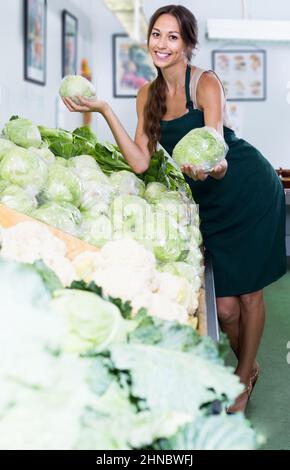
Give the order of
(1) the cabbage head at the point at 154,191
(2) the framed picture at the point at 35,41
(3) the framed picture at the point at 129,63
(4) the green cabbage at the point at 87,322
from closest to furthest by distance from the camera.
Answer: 1. (4) the green cabbage at the point at 87,322
2. (1) the cabbage head at the point at 154,191
3. (2) the framed picture at the point at 35,41
4. (3) the framed picture at the point at 129,63

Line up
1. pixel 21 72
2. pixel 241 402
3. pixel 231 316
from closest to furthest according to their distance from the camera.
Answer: pixel 241 402 → pixel 231 316 → pixel 21 72

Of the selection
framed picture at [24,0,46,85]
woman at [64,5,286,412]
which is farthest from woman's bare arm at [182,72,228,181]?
framed picture at [24,0,46,85]

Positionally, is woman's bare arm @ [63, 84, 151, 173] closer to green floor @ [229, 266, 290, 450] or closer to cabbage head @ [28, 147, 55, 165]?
cabbage head @ [28, 147, 55, 165]

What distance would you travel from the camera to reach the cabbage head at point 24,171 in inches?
90.0

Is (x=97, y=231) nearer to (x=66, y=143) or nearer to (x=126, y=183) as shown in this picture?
(x=126, y=183)

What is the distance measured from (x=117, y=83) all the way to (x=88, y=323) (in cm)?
813

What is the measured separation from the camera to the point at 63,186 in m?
2.35

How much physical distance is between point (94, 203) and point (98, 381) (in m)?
1.44

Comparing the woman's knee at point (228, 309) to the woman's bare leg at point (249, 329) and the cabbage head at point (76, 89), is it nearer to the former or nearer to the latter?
the woman's bare leg at point (249, 329)

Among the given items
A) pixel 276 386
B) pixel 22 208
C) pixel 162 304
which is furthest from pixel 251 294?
pixel 162 304

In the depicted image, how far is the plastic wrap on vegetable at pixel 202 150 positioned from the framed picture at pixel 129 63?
659cm

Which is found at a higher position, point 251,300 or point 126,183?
point 126,183

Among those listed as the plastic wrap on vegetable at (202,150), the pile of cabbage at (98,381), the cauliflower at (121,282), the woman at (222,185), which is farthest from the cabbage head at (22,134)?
the pile of cabbage at (98,381)

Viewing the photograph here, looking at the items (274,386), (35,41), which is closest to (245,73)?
(35,41)
